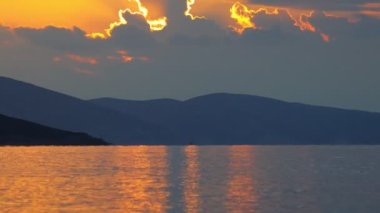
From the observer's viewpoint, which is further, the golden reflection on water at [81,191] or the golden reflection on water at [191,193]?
the golden reflection on water at [191,193]

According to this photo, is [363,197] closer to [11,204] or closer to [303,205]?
[303,205]

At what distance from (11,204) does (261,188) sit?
3366 cm

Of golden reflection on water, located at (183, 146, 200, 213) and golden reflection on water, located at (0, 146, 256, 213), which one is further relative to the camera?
golden reflection on water, located at (183, 146, 200, 213)

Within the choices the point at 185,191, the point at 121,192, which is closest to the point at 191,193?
the point at 185,191

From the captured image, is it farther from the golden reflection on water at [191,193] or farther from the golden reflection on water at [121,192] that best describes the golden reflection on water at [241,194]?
the golden reflection on water at [191,193]

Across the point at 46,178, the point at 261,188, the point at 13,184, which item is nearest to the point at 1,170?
the point at 46,178

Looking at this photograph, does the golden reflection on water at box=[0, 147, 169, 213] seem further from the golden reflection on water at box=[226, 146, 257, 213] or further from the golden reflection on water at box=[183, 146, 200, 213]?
the golden reflection on water at box=[226, 146, 257, 213]

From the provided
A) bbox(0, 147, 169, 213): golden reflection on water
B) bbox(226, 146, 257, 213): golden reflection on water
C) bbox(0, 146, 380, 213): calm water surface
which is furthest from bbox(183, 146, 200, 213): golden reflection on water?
bbox(226, 146, 257, 213): golden reflection on water

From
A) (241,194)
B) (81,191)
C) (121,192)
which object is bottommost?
(241,194)

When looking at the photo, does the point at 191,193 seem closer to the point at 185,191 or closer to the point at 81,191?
the point at 185,191

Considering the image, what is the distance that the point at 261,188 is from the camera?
326 ft

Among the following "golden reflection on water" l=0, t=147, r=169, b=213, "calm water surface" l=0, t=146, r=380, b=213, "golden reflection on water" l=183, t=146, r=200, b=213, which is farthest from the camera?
"golden reflection on water" l=183, t=146, r=200, b=213

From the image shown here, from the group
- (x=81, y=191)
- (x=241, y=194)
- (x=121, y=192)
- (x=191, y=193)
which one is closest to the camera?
(x=241, y=194)

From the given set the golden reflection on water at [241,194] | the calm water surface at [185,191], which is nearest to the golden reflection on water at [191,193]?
the calm water surface at [185,191]
